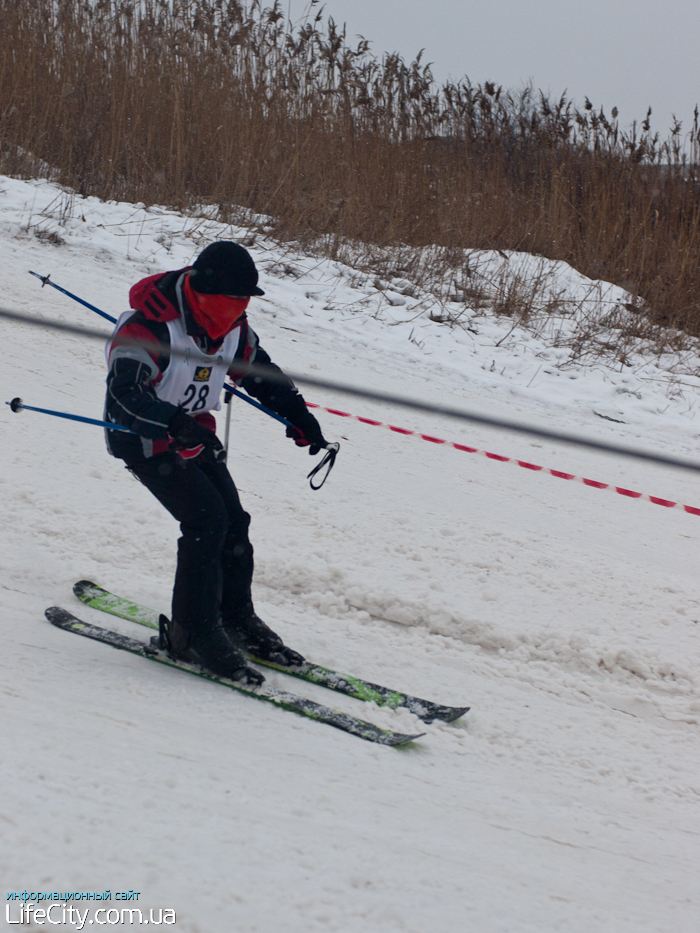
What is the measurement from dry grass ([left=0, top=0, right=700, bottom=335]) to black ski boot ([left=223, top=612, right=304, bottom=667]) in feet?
20.0

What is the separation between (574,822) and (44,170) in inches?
339

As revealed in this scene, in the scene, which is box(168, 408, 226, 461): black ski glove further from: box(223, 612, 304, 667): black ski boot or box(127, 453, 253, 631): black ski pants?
box(223, 612, 304, 667): black ski boot

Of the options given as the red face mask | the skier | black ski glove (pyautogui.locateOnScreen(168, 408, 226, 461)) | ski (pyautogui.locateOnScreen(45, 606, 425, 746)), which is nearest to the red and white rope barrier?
the skier

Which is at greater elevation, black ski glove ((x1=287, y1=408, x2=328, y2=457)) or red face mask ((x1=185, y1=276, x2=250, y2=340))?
red face mask ((x1=185, y1=276, x2=250, y2=340))

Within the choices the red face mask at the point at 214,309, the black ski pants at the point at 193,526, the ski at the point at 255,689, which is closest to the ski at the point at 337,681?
the ski at the point at 255,689

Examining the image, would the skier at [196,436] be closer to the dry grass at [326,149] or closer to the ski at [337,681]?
the ski at [337,681]

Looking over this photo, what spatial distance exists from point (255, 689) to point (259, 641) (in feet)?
0.88

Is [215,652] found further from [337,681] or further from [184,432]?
[184,432]

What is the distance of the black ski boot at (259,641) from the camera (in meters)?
2.91

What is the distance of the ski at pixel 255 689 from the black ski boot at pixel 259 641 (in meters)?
0.18

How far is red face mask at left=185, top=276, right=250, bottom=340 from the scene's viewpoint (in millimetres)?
2588

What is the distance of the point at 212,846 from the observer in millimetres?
1738

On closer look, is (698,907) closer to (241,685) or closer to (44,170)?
(241,685)

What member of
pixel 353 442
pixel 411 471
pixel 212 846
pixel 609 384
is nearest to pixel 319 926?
pixel 212 846
